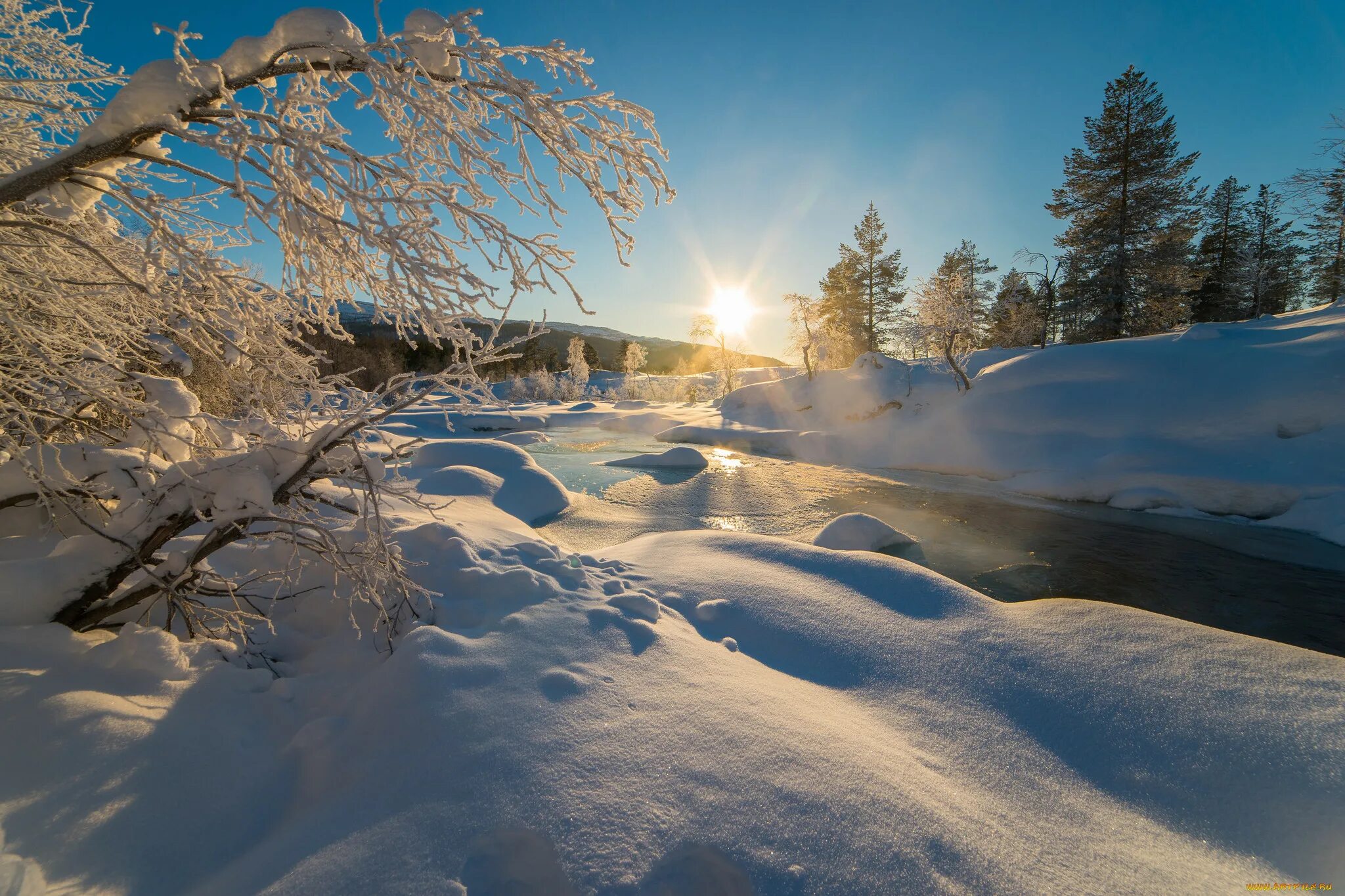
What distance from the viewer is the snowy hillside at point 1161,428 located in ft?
27.0

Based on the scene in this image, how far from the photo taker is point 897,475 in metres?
12.2

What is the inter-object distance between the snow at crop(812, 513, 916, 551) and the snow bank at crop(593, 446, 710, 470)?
663 centimetres

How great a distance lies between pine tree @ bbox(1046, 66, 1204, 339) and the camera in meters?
20.8

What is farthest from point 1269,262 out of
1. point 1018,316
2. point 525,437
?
point 525,437

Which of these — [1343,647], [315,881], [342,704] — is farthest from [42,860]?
[1343,647]

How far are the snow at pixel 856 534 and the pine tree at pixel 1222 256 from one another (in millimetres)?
31881

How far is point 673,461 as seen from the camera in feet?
43.4

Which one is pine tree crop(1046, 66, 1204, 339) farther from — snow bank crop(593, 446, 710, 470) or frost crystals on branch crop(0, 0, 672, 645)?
frost crystals on branch crop(0, 0, 672, 645)

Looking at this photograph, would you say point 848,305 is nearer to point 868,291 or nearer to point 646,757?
point 868,291

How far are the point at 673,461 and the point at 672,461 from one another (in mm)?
17

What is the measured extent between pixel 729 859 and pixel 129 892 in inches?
67.6

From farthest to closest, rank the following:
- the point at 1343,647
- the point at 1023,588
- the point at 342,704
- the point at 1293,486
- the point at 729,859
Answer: the point at 1293,486, the point at 1023,588, the point at 1343,647, the point at 342,704, the point at 729,859

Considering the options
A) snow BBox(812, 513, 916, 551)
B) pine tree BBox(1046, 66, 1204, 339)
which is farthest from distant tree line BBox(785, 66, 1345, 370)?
snow BBox(812, 513, 916, 551)

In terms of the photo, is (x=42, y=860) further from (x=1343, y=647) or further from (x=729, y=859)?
(x=1343, y=647)
